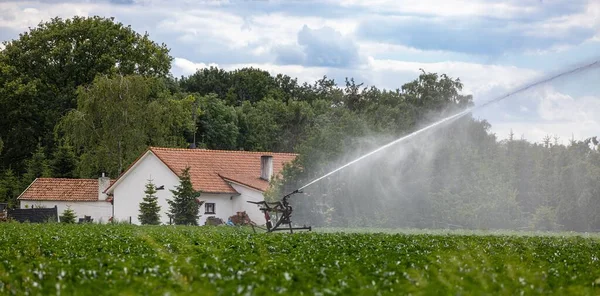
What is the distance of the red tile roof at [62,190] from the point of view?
82312 mm

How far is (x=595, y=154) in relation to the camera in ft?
243

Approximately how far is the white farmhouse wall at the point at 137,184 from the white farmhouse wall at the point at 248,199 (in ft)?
14.4

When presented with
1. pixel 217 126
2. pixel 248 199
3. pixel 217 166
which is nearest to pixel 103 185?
pixel 217 166

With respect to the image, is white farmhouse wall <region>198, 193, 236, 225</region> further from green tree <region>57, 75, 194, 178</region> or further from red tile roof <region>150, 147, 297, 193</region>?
green tree <region>57, 75, 194, 178</region>

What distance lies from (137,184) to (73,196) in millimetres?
10293

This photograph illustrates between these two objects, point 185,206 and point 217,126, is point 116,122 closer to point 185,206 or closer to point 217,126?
point 185,206

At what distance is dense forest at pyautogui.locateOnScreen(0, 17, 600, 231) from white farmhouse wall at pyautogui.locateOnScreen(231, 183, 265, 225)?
592 cm

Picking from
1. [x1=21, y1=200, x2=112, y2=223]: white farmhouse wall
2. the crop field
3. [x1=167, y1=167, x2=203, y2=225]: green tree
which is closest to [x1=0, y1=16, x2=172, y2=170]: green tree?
[x1=21, y1=200, x2=112, y2=223]: white farmhouse wall

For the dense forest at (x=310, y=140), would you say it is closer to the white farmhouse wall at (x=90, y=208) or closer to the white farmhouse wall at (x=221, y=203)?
the white farmhouse wall at (x=90, y=208)

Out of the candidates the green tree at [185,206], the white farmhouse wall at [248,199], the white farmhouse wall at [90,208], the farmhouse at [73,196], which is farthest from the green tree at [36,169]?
the green tree at [185,206]

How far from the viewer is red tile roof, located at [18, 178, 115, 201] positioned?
82312 millimetres

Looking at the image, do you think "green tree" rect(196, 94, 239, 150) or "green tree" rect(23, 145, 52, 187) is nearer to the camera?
"green tree" rect(23, 145, 52, 187)

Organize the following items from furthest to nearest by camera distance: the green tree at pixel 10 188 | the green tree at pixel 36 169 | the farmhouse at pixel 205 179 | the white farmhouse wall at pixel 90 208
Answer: the green tree at pixel 36 169 < the green tree at pixel 10 188 < the white farmhouse wall at pixel 90 208 < the farmhouse at pixel 205 179

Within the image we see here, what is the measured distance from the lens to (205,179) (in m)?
71.4
